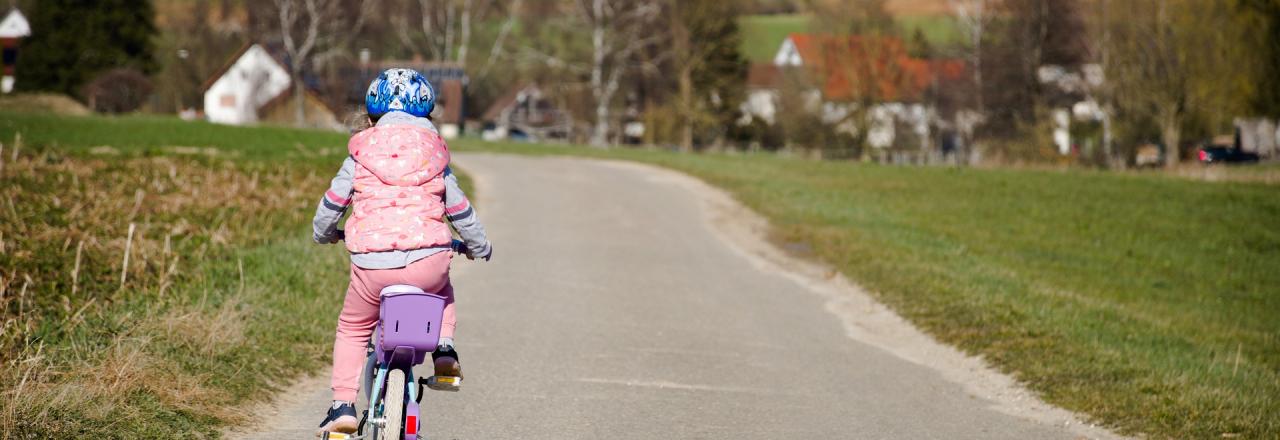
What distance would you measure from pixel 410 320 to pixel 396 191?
573 mm

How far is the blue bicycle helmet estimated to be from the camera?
230 inches

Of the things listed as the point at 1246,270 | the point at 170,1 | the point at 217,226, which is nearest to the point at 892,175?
the point at 1246,270

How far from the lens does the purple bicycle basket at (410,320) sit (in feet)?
17.7

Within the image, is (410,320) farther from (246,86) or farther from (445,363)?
(246,86)

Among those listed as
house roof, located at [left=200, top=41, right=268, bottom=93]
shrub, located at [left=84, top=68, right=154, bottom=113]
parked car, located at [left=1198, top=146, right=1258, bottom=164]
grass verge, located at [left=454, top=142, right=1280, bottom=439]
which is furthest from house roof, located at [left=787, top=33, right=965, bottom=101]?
shrub, located at [left=84, top=68, right=154, bottom=113]

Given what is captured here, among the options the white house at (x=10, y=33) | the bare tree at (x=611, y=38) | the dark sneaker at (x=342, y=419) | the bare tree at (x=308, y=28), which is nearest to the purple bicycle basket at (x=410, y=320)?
the dark sneaker at (x=342, y=419)

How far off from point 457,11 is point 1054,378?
8041 centimetres

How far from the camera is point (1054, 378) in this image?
33.7 ft

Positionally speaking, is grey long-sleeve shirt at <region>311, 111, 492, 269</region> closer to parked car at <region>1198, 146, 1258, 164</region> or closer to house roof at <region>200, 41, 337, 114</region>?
parked car at <region>1198, 146, 1258, 164</region>

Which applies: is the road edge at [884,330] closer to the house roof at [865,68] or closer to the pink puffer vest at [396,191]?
the pink puffer vest at [396,191]

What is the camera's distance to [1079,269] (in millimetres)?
21125

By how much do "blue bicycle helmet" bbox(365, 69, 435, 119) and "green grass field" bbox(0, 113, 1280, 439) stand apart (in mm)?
2151

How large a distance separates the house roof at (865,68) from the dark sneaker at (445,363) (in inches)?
2395

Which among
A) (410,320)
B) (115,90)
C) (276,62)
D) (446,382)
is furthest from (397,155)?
(276,62)
